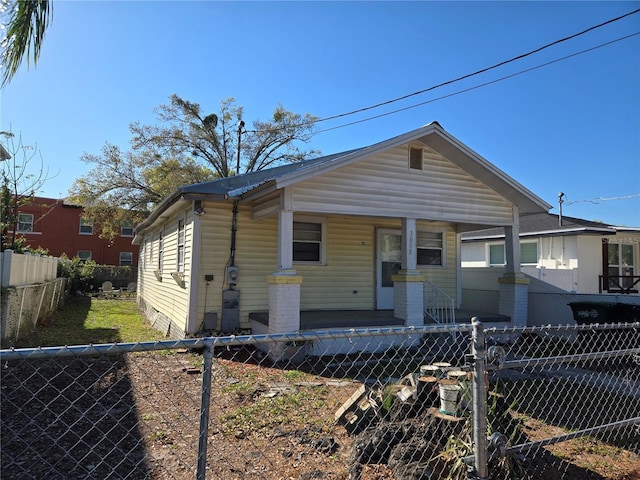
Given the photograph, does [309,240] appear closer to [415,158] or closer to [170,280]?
[415,158]

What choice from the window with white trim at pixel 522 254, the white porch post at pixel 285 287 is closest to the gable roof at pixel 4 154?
the white porch post at pixel 285 287

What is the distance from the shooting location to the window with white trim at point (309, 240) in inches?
381

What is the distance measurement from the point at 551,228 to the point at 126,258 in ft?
95.4

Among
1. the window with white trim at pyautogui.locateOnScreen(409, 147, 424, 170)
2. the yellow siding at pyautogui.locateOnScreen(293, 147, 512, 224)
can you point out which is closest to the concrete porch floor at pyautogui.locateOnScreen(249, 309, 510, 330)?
the yellow siding at pyautogui.locateOnScreen(293, 147, 512, 224)

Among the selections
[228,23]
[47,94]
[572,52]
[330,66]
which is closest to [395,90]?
[330,66]

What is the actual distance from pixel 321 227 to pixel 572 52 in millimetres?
6696

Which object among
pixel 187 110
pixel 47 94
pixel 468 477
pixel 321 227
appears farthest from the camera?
pixel 187 110

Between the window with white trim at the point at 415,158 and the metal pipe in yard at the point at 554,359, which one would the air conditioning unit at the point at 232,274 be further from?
the metal pipe in yard at the point at 554,359

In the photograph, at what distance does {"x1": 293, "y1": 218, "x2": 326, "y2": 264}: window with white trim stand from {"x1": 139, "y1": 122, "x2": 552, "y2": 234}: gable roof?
1425mm

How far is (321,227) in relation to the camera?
993 centimetres

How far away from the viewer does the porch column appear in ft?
31.7

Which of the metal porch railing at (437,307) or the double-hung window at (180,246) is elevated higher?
the double-hung window at (180,246)

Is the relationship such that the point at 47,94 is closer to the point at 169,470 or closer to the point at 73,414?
the point at 73,414

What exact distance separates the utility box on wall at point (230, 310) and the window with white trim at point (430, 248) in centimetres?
541
